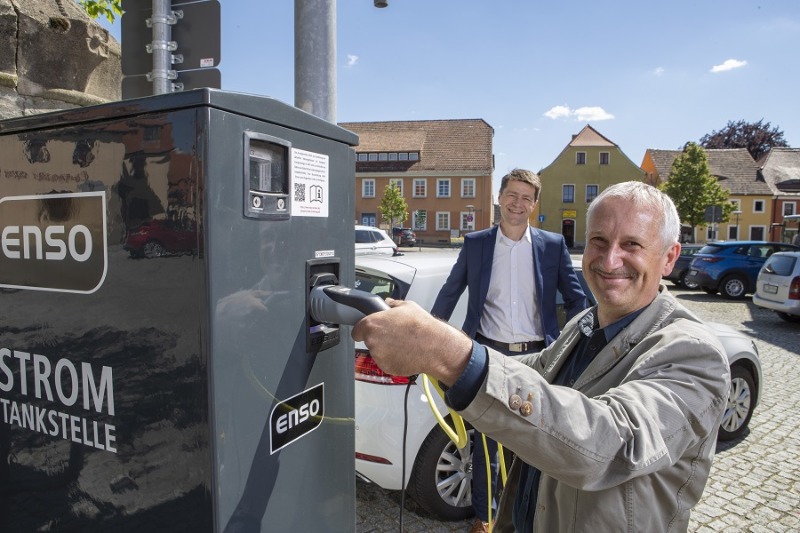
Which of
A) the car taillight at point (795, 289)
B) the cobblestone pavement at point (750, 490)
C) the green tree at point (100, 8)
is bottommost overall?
the cobblestone pavement at point (750, 490)

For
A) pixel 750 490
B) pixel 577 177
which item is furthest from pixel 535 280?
pixel 577 177

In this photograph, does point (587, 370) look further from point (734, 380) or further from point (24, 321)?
point (734, 380)

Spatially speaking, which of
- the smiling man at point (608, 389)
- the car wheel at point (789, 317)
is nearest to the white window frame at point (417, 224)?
the car wheel at point (789, 317)

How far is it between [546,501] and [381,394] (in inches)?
66.7

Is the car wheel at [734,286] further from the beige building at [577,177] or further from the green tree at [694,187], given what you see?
the beige building at [577,177]

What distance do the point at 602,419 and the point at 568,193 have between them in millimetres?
51062

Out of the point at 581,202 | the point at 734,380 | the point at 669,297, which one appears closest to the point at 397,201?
the point at 581,202

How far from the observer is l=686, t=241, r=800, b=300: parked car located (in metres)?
14.6

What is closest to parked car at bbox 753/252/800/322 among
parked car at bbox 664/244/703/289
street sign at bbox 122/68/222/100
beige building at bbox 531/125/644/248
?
parked car at bbox 664/244/703/289

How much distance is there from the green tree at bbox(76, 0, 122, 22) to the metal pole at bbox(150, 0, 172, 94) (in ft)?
6.32

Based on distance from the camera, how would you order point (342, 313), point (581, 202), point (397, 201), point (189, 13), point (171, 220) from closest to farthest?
point (171, 220)
point (342, 313)
point (189, 13)
point (397, 201)
point (581, 202)

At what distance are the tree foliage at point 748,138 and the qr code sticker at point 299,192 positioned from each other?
2466 inches

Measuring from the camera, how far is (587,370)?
4.75 feet

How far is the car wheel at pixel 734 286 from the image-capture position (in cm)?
1459
